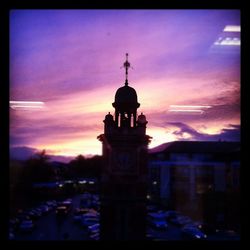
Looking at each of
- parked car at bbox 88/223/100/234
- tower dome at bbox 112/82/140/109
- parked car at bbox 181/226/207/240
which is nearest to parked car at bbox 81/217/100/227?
parked car at bbox 88/223/100/234

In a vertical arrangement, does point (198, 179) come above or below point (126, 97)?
below

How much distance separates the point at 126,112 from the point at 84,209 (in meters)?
0.85

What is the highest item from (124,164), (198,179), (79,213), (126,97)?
(126,97)

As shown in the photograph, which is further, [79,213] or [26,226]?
[79,213]

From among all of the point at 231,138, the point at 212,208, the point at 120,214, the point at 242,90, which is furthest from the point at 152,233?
the point at 242,90

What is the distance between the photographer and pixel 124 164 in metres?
3.26

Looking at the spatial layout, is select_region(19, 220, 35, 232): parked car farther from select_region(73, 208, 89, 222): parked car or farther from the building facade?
the building facade

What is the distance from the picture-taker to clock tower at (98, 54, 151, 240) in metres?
3.26

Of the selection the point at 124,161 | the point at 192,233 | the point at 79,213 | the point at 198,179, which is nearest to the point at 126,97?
the point at 124,161

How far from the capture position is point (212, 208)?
3.29 meters

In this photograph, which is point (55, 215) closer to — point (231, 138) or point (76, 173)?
point (76, 173)

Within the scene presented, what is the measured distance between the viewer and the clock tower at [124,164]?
3.26m

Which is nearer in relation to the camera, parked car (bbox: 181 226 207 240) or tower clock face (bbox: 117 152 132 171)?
parked car (bbox: 181 226 207 240)

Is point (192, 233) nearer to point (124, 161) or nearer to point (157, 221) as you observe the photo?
point (157, 221)
